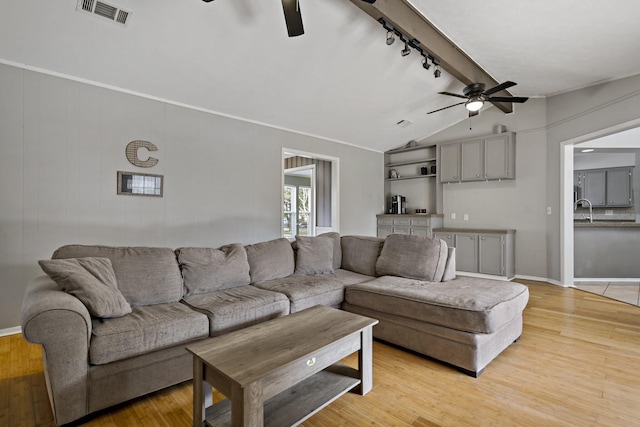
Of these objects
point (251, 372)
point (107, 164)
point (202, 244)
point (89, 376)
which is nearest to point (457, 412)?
point (251, 372)

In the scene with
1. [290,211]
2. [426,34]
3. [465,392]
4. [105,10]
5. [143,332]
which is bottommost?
[465,392]

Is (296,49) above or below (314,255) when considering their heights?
above

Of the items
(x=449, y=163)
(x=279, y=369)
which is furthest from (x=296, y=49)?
(x=449, y=163)

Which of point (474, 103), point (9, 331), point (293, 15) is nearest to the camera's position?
point (293, 15)

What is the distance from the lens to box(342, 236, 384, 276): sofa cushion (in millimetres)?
3658

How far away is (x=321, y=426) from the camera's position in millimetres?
1699

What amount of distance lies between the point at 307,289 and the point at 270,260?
23.5 inches

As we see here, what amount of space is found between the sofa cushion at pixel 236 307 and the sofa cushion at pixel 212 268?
3.3 inches

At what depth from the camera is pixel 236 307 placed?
2291mm

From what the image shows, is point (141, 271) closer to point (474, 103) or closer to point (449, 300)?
point (449, 300)

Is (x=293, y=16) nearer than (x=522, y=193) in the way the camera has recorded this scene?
Yes

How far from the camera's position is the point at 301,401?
172 cm

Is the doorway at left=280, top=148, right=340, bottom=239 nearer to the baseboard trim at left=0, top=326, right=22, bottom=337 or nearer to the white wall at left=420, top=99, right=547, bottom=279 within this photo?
the white wall at left=420, top=99, right=547, bottom=279

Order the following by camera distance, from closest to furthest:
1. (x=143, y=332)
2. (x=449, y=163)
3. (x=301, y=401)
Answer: (x=301, y=401)
(x=143, y=332)
(x=449, y=163)
